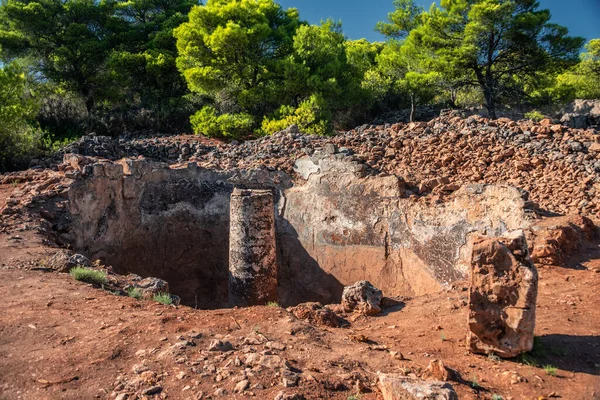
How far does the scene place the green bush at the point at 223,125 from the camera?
17.0m

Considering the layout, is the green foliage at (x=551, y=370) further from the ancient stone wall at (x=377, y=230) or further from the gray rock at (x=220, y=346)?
the ancient stone wall at (x=377, y=230)

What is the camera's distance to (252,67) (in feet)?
61.1

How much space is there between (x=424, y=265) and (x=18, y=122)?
10513mm

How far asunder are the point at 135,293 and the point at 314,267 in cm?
460

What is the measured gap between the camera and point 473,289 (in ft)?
15.0

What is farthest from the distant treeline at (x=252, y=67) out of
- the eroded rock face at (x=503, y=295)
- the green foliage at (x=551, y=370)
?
the green foliage at (x=551, y=370)

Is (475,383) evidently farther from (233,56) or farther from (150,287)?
(233,56)

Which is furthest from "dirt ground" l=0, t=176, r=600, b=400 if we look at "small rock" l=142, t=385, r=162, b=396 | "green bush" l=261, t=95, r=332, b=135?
"green bush" l=261, t=95, r=332, b=135

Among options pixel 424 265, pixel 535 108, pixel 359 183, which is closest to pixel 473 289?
pixel 424 265

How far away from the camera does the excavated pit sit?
816 centimetres

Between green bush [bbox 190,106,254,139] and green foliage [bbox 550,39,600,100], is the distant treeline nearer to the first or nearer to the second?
green bush [bbox 190,106,254,139]

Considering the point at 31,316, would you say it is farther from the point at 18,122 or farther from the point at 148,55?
the point at 148,55

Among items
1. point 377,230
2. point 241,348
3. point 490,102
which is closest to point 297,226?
point 377,230

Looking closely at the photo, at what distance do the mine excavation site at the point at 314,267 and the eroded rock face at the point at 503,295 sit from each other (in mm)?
17
